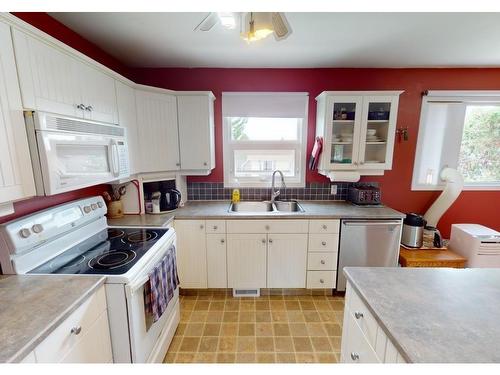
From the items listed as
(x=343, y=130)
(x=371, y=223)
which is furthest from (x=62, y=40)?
(x=371, y=223)

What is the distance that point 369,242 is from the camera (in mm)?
2254

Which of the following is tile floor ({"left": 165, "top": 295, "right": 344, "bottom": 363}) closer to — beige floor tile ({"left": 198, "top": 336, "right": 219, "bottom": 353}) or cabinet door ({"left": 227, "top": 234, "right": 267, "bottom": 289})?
beige floor tile ({"left": 198, "top": 336, "right": 219, "bottom": 353})

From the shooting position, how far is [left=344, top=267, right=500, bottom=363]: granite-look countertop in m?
0.72

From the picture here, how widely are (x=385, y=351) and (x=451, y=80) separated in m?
3.02

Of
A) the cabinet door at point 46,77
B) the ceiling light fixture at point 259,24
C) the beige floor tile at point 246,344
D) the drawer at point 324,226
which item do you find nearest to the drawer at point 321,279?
the drawer at point 324,226

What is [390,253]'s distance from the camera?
228cm

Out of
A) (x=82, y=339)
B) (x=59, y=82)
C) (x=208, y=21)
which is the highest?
(x=208, y=21)

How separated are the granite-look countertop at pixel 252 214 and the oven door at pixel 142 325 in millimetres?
525

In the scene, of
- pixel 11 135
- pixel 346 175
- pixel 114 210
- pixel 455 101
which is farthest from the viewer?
pixel 455 101

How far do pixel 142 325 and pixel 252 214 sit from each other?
4.04 ft

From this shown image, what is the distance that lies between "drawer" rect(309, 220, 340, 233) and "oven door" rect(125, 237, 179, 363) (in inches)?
52.2

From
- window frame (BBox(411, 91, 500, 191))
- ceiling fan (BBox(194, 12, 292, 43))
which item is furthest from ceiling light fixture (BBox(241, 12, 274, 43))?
window frame (BBox(411, 91, 500, 191))

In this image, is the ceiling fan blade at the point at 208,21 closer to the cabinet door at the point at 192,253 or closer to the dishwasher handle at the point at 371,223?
the cabinet door at the point at 192,253

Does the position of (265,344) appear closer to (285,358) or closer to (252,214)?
(285,358)
